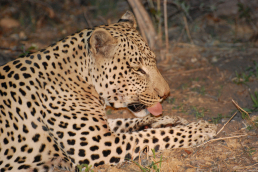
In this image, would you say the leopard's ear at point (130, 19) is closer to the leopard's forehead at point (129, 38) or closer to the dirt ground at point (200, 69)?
the leopard's forehead at point (129, 38)

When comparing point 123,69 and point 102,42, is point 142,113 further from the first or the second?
point 102,42

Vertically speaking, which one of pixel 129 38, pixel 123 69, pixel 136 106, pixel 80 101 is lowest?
pixel 136 106

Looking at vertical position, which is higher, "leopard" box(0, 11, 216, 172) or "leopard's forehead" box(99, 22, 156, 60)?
"leopard's forehead" box(99, 22, 156, 60)

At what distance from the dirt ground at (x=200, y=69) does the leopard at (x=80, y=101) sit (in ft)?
0.88

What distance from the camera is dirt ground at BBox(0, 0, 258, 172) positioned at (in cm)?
380

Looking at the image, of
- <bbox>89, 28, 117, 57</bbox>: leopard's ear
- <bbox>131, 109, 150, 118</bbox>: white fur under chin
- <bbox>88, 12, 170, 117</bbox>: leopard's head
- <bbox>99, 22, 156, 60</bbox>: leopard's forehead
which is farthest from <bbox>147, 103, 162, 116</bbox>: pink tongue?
<bbox>89, 28, 117, 57</bbox>: leopard's ear

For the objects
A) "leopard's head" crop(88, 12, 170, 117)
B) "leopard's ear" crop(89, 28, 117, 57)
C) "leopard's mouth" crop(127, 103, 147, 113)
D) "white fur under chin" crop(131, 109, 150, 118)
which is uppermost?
"leopard's ear" crop(89, 28, 117, 57)

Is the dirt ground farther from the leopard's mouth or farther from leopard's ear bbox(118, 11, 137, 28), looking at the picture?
leopard's ear bbox(118, 11, 137, 28)

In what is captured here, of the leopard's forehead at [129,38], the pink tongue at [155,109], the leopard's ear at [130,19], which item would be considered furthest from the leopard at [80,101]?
the leopard's ear at [130,19]

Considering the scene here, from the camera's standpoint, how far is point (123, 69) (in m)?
4.09

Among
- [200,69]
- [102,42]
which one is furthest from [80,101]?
[200,69]

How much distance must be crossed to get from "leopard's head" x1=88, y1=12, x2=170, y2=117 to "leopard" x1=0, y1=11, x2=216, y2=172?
1cm

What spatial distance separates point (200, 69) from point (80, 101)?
4.03 metres

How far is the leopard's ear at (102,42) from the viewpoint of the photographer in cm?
384
